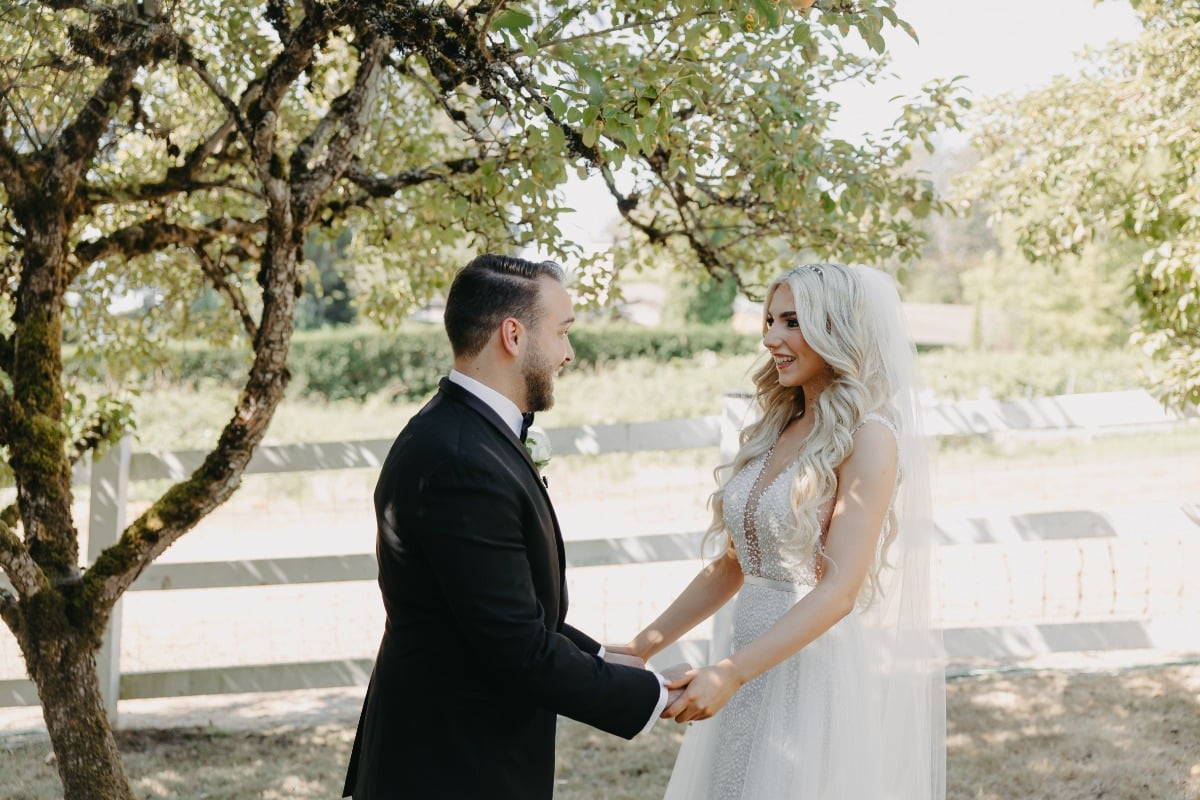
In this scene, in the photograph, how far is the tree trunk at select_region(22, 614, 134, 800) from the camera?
3859mm

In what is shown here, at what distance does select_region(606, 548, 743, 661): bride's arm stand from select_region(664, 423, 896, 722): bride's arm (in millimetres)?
390

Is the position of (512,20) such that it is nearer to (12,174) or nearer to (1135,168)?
(12,174)

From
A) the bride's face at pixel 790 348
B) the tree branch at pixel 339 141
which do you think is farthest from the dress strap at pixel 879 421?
the tree branch at pixel 339 141

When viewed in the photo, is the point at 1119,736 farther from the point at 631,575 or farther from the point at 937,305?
the point at 937,305

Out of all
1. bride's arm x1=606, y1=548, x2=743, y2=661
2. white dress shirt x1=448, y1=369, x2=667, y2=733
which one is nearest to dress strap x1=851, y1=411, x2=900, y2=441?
bride's arm x1=606, y1=548, x2=743, y2=661

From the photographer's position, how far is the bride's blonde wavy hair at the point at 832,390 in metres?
2.92

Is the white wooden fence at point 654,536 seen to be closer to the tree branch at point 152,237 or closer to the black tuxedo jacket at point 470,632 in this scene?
the tree branch at point 152,237

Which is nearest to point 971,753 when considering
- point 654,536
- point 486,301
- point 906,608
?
point 654,536

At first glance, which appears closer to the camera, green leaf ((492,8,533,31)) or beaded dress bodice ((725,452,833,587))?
green leaf ((492,8,533,31))

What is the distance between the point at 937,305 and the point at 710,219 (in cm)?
5357

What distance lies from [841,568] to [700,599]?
60 cm

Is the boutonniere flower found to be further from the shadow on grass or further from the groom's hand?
the shadow on grass

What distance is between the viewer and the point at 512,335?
2453 mm

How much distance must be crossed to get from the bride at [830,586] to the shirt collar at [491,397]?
32.0 inches
